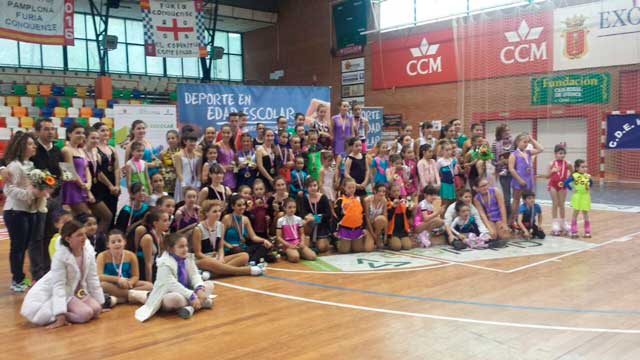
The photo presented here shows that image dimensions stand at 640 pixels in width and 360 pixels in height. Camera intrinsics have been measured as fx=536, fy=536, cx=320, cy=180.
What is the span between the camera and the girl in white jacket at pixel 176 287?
438 cm

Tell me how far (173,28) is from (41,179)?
982cm

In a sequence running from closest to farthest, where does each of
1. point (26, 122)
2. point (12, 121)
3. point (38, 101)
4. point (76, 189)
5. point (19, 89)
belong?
point (76, 189) → point (12, 121) → point (26, 122) → point (38, 101) → point (19, 89)

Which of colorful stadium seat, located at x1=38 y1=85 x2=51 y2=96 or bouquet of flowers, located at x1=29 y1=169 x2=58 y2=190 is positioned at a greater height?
colorful stadium seat, located at x1=38 y1=85 x2=51 y2=96

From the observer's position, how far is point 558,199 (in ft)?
25.5

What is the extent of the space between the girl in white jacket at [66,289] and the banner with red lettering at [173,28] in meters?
10.1

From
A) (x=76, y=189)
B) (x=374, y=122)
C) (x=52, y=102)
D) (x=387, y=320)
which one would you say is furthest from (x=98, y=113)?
(x=387, y=320)

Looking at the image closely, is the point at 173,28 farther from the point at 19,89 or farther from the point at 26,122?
the point at 19,89

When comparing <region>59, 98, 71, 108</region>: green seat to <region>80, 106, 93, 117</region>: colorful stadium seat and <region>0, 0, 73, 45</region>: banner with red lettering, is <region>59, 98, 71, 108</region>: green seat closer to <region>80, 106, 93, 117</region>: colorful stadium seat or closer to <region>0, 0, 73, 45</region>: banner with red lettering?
<region>80, 106, 93, 117</region>: colorful stadium seat

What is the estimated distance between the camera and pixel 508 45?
14734 millimetres

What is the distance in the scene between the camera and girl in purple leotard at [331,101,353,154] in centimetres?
831

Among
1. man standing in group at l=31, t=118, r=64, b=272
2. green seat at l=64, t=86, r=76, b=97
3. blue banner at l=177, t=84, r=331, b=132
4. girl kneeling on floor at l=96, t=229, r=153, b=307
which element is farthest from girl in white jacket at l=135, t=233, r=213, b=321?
green seat at l=64, t=86, r=76, b=97

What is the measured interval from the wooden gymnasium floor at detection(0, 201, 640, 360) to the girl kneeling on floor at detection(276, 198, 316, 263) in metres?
0.63

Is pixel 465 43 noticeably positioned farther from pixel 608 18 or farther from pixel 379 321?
pixel 379 321

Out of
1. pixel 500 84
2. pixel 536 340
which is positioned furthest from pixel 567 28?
pixel 536 340
